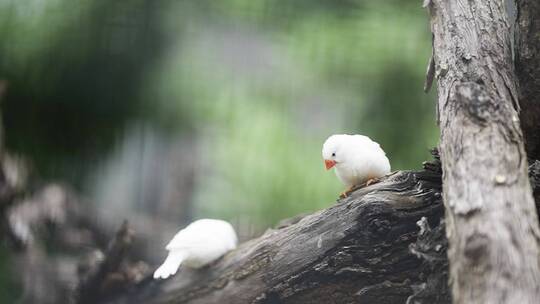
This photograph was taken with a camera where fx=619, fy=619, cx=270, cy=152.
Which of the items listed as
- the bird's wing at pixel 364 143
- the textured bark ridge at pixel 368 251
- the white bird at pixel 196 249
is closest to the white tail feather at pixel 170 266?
the white bird at pixel 196 249

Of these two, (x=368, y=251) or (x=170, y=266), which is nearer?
(x=368, y=251)

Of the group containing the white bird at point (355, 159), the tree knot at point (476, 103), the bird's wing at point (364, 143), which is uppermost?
the tree knot at point (476, 103)

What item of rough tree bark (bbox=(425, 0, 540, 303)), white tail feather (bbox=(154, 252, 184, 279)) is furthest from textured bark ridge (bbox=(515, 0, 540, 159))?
white tail feather (bbox=(154, 252, 184, 279))

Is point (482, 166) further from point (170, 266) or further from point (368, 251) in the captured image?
point (170, 266)

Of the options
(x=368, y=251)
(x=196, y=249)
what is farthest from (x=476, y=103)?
(x=196, y=249)

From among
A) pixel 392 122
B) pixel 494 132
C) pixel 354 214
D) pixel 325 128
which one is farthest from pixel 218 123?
pixel 494 132

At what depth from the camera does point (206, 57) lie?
78.3 inches

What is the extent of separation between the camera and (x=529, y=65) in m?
1.23

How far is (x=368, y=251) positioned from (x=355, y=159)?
29 cm

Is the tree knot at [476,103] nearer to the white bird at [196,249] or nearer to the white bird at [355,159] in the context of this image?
the white bird at [355,159]

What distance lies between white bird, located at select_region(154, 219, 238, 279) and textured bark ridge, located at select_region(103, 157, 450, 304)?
243 millimetres

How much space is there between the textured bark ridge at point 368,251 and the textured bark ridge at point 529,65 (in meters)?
0.28

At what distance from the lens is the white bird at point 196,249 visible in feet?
5.02

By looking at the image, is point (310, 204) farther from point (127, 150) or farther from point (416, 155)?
point (127, 150)
